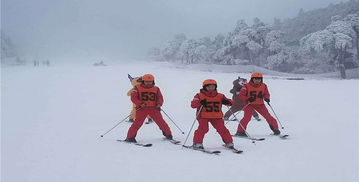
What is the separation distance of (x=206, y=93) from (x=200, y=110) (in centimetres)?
37

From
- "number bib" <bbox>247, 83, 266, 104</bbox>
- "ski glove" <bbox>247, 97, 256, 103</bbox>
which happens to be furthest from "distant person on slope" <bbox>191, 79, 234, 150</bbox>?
"number bib" <bbox>247, 83, 266, 104</bbox>

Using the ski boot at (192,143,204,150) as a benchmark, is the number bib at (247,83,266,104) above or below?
above

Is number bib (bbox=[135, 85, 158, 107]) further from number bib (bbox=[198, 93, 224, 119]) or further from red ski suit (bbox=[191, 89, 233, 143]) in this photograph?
number bib (bbox=[198, 93, 224, 119])

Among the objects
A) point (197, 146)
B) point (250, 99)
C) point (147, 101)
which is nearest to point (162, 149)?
point (197, 146)

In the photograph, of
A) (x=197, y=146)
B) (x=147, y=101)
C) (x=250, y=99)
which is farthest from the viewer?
(x=250, y=99)

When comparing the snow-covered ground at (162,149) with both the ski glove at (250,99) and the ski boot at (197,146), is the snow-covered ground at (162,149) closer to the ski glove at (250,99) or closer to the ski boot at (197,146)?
the ski boot at (197,146)

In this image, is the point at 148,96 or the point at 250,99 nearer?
the point at 148,96

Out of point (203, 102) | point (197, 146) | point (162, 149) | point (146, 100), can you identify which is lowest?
point (162, 149)

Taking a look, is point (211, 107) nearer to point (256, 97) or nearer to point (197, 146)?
point (197, 146)

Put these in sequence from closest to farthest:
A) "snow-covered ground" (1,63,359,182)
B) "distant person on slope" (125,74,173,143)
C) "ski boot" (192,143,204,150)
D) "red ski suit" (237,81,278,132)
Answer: "snow-covered ground" (1,63,359,182) → "ski boot" (192,143,204,150) → "distant person on slope" (125,74,173,143) → "red ski suit" (237,81,278,132)

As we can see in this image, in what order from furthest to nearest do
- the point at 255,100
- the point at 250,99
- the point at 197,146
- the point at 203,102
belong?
the point at 255,100 → the point at 250,99 → the point at 203,102 → the point at 197,146

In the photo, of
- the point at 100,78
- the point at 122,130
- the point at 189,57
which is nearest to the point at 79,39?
the point at 189,57

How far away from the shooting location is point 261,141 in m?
8.55

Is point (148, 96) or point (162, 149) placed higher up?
point (148, 96)
